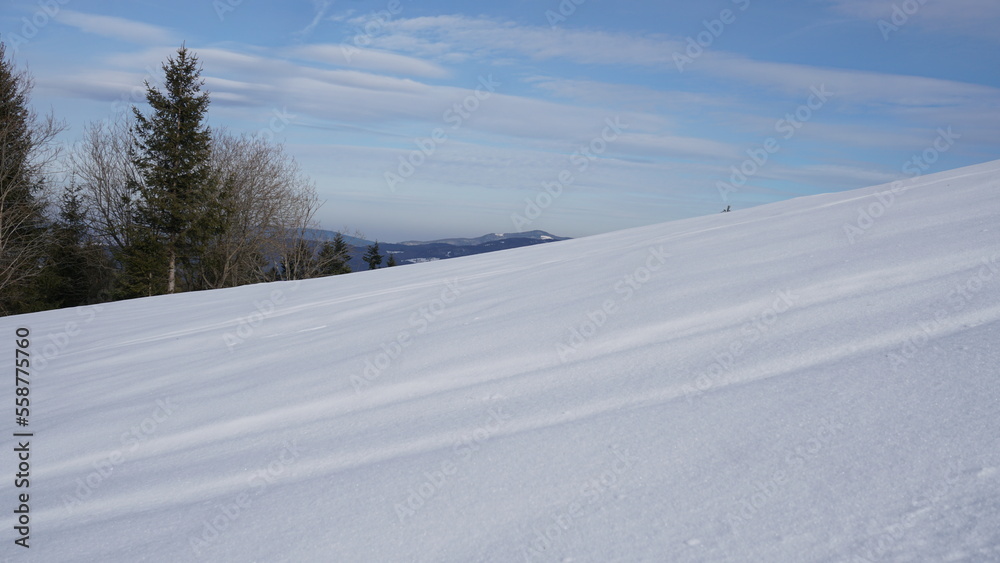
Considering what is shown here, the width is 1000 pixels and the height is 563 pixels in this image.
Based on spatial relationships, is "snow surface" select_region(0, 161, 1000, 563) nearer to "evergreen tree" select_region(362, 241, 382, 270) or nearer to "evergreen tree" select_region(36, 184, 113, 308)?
"evergreen tree" select_region(36, 184, 113, 308)

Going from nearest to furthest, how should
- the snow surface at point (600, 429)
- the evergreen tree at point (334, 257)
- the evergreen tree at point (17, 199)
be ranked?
the snow surface at point (600, 429), the evergreen tree at point (17, 199), the evergreen tree at point (334, 257)

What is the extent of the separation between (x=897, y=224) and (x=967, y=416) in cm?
220

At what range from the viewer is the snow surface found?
102cm

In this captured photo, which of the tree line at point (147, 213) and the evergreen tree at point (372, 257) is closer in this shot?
the tree line at point (147, 213)

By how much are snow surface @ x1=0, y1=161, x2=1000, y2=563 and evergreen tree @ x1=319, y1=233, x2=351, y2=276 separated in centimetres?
2426

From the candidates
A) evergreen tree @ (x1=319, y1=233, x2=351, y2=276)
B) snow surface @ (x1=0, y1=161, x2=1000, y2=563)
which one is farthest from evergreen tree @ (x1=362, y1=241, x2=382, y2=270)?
snow surface @ (x1=0, y1=161, x2=1000, y2=563)

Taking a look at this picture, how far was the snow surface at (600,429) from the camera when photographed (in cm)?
102

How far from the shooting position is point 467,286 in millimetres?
4176

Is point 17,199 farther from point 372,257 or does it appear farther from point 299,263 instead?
point 372,257

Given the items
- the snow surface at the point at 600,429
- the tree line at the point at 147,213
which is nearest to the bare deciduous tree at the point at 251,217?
the tree line at the point at 147,213

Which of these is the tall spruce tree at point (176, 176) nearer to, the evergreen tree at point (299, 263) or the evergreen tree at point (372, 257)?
the evergreen tree at point (299, 263)

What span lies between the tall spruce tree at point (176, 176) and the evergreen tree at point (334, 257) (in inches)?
222

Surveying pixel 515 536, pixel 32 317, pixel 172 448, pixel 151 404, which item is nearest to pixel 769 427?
pixel 515 536

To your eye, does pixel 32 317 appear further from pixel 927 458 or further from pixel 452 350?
pixel 927 458
